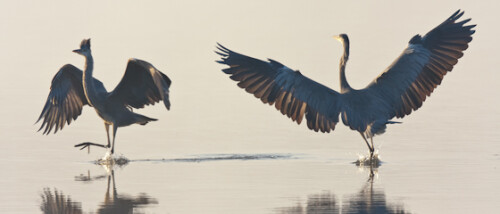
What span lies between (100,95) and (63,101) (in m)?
1.06

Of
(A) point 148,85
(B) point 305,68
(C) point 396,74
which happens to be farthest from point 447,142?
(B) point 305,68

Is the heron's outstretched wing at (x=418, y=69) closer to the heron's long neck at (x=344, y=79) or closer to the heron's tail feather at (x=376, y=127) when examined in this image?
the heron's long neck at (x=344, y=79)

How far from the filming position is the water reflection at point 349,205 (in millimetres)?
11562

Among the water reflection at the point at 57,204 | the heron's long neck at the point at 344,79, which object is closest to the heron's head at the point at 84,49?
the heron's long neck at the point at 344,79

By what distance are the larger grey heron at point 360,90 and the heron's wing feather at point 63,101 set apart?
3.37 meters

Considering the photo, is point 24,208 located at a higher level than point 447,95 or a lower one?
lower

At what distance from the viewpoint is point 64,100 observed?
59.9ft

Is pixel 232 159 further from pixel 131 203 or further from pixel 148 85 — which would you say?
pixel 131 203

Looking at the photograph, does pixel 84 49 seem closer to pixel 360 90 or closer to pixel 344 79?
pixel 344 79

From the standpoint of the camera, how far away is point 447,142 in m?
17.6

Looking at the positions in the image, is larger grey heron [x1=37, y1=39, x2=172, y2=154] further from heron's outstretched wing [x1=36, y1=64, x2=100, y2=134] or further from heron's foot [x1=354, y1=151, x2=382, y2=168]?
heron's foot [x1=354, y1=151, x2=382, y2=168]

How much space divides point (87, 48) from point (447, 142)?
5.98 metres

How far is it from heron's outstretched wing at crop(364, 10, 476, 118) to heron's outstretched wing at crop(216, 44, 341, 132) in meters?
0.84

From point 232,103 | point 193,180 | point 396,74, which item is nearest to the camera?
point 193,180
